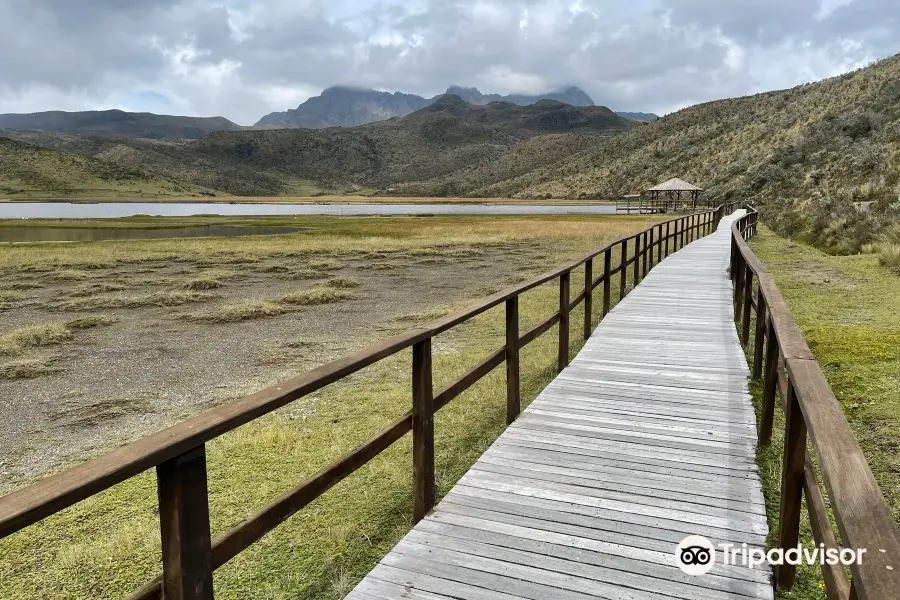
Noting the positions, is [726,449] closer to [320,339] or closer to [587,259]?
[587,259]

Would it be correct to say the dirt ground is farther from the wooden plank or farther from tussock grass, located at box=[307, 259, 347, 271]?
the wooden plank

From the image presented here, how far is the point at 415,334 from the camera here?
3520mm

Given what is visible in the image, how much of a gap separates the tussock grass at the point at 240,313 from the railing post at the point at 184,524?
1181cm

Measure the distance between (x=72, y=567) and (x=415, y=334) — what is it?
271 centimetres

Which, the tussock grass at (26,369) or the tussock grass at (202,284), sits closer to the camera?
the tussock grass at (26,369)

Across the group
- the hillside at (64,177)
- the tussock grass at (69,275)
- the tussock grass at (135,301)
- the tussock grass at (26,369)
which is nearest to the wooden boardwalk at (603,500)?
the tussock grass at (26,369)

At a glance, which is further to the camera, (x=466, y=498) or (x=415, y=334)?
(x=466, y=498)

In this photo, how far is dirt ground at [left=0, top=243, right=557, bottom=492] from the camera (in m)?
7.06

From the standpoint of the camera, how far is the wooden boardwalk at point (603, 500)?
2998mm

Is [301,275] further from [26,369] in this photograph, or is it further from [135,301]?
[26,369]

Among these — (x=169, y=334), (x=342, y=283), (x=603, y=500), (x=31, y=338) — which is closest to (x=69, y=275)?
(x=342, y=283)

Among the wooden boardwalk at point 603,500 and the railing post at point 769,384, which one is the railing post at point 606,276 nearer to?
the wooden boardwalk at point 603,500

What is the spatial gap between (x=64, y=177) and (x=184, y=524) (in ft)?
539

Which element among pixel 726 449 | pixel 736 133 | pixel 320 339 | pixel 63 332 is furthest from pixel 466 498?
pixel 736 133
